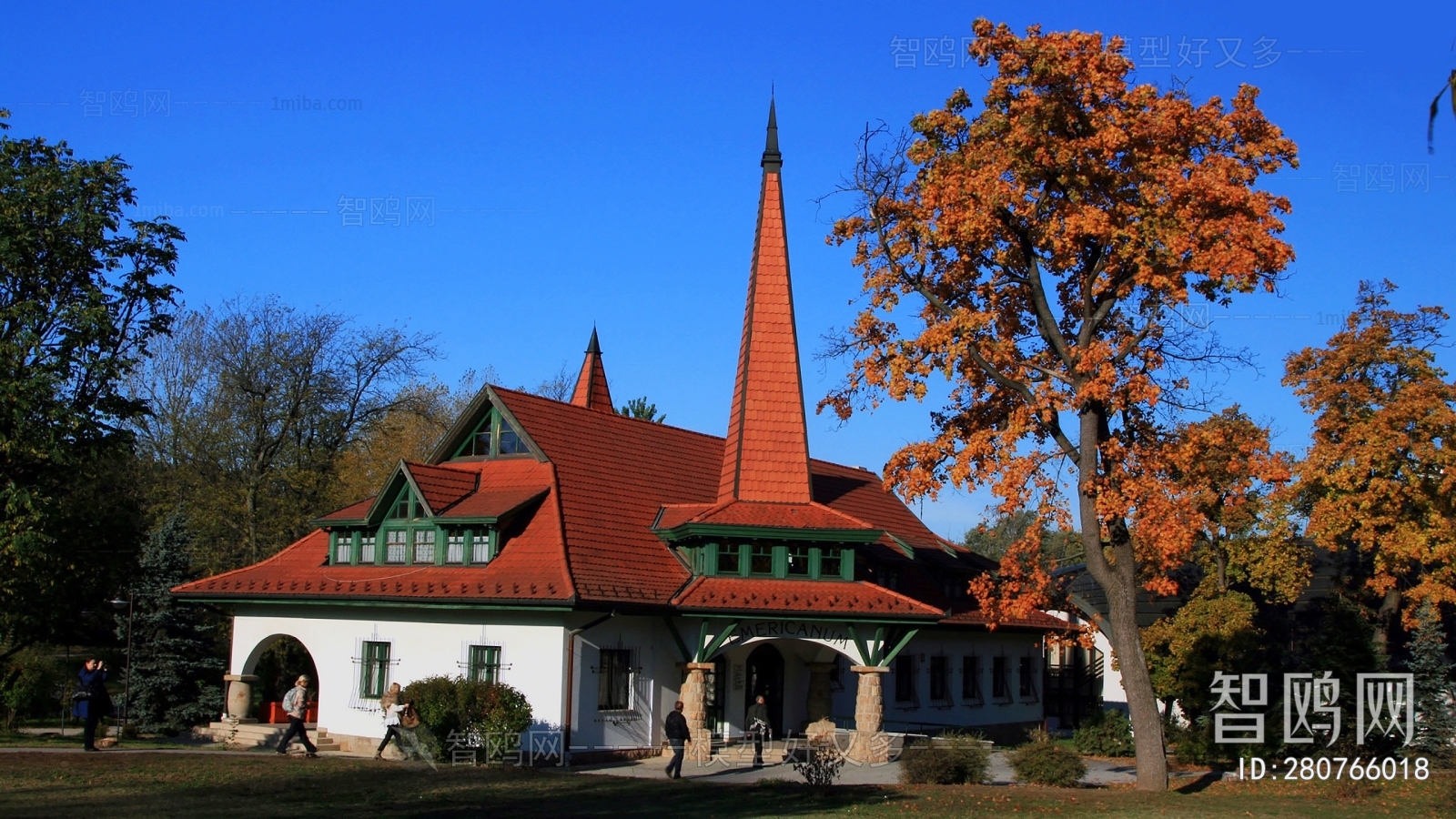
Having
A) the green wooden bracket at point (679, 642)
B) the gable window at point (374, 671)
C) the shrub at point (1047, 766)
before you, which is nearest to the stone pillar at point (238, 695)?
the gable window at point (374, 671)

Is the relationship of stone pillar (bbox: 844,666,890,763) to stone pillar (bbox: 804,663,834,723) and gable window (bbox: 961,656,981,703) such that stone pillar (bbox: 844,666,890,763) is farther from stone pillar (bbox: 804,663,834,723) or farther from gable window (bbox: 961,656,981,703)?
gable window (bbox: 961,656,981,703)

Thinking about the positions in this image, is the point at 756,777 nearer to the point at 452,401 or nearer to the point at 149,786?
the point at 149,786

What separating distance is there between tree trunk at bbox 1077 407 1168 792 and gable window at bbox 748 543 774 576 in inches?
292

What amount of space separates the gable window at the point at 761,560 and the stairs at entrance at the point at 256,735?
870cm

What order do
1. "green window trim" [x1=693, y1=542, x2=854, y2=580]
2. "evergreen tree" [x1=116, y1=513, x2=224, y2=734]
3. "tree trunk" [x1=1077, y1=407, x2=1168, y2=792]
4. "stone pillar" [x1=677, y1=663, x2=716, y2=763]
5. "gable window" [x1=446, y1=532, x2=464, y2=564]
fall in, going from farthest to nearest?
1. "evergreen tree" [x1=116, y1=513, x2=224, y2=734]
2. "green window trim" [x1=693, y1=542, x2=854, y2=580]
3. "gable window" [x1=446, y1=532, x2=464, y2=564]
4. "stone pillar" [x1=677, y1=663, x2=716, y2=763]
5. "tree trunk" [x1=1077, y1=407, x2=1168, y2=792]

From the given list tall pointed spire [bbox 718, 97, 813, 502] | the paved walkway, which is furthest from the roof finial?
the paved walkway

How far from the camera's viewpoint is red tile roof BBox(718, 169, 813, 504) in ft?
88.4

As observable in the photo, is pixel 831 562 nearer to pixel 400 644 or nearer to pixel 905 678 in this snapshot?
pixel 905 678

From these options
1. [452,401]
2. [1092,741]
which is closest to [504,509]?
[1092,741]

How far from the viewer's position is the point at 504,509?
24.4 metres

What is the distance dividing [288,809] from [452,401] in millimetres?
41053

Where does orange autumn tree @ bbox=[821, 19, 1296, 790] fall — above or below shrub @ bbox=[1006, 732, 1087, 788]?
above

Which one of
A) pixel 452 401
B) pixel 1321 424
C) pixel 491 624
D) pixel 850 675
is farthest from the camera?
pixel 452 401

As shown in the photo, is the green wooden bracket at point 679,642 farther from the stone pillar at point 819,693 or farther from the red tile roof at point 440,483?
the red tile roof at point 440,483
